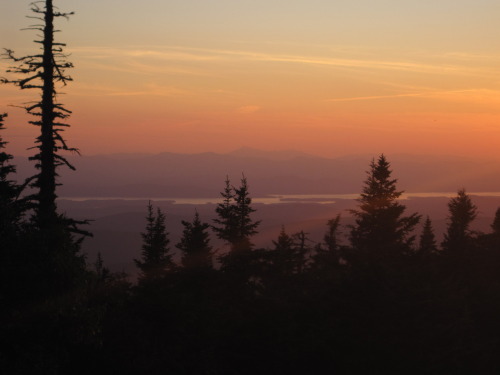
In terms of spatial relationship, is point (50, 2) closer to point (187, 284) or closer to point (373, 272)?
point (187, 284)

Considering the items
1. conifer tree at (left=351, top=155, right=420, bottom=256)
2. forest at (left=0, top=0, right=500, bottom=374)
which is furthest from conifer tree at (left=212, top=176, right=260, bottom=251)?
forest at (left=0, top=0, right=500, bottom=374)

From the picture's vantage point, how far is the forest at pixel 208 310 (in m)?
17.5

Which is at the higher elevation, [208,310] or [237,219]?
[237,219]

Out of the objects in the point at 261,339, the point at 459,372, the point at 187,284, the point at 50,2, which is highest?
the point at 50,2

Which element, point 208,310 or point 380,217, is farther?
point 380,217

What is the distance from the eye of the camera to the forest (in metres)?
17.5

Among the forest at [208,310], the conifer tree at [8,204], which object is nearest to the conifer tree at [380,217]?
the forest at [208,310]

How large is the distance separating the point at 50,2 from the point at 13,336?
57.8 ft

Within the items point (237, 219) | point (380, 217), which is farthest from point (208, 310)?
point (380, 217)

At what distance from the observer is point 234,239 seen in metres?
59.2

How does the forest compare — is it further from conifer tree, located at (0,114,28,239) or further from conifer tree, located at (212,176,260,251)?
conifer tree, located at (212,176,260,251)

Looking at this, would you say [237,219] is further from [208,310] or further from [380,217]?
[208,310]

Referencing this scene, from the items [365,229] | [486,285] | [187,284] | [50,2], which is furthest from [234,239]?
[50,2]

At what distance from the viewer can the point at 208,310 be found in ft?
84.1
